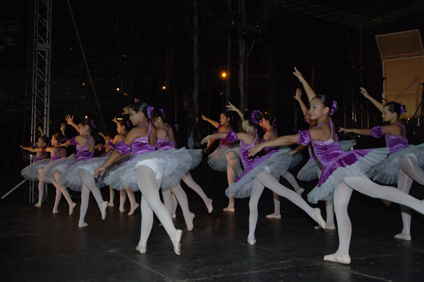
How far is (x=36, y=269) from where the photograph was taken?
4297mm

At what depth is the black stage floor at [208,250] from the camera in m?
4.08

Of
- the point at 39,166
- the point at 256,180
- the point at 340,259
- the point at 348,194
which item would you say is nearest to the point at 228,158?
the point at 256,180

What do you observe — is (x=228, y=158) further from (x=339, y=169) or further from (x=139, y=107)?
(x=339, y=169)

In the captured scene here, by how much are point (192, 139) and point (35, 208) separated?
263 inches

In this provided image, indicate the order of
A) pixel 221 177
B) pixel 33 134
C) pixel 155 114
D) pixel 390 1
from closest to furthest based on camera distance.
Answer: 1. pixel 155 114
2. pixel 33 134
3. pixel 221 177
4. pixel 390 1

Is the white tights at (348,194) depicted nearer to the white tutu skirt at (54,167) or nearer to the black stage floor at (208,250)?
the black stage floor at (208,250)

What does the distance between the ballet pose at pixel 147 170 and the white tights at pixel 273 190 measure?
38.8 inches

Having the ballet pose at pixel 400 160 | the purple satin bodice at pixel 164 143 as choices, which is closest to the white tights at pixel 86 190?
the purple satin bodice at pixel 164 143

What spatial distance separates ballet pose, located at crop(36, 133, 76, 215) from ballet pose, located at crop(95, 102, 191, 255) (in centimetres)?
323

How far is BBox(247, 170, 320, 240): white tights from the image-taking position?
5117mm

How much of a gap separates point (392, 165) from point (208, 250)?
9.89 feet

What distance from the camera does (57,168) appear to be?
8633 mm

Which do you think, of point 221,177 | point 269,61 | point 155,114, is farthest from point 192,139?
point 269,61

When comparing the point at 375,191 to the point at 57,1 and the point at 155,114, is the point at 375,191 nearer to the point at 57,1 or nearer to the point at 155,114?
the point at 155,114
